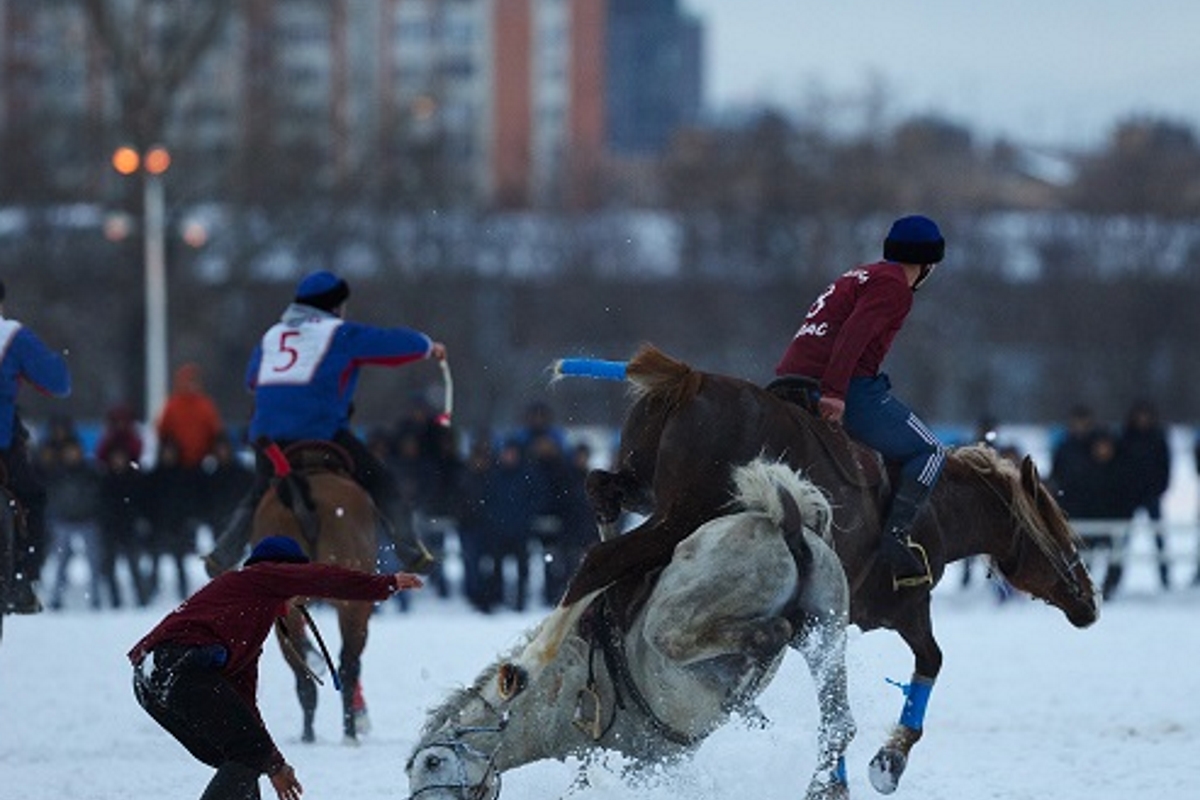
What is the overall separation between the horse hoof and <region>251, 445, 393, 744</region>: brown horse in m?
3.27

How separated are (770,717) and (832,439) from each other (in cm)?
250

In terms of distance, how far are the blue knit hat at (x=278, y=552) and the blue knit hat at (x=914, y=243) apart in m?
2.94

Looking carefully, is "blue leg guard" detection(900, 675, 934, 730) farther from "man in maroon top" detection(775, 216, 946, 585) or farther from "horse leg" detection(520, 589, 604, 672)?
"horse leg" detection(520, 589, 604, 672)

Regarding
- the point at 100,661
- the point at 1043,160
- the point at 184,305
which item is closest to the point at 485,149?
the point at 1043,160

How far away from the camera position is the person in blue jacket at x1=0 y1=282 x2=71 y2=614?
12359mm

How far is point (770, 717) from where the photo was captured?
1227 cm

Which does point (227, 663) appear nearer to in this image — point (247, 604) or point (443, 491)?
point (247, 604)

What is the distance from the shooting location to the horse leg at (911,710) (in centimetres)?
1023

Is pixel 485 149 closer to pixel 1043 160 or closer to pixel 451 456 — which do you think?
pixel 1043 160

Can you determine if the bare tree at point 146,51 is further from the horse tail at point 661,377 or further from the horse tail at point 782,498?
the horse tail at point 782,498

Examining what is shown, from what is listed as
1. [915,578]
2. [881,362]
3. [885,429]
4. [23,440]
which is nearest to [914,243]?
[881,362]

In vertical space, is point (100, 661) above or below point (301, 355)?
below

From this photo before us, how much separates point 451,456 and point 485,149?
2762 inches

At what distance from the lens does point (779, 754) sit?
37.1 feet
